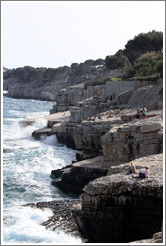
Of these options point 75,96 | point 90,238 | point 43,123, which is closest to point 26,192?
point 90,238

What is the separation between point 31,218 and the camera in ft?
52.8

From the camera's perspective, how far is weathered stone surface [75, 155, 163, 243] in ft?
41.0

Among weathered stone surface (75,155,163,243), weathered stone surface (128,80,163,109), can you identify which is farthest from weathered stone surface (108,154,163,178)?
weathered stone surface (128,80,163,109)

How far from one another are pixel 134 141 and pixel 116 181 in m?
6.38

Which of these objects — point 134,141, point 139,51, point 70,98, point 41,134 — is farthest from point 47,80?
point 134,141

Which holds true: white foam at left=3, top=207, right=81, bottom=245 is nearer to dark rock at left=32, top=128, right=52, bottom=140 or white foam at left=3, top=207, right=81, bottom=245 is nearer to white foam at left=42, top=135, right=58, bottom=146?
white foam at left=42, top=135, right=58, bottom=146

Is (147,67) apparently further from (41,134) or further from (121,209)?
(121,209)

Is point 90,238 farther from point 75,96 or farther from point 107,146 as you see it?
point 75,96

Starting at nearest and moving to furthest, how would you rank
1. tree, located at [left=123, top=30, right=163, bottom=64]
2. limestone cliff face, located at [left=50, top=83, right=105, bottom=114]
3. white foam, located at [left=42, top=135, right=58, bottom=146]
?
white foam, located at [left=42, top=135, right=58, bottom=146], limestone cliff face, located at [left=50, top=83, right=105, bottom=114], tree, located at [left=123, top=30, right=163, bottom=64]

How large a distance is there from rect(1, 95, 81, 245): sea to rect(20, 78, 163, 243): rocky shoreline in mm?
544

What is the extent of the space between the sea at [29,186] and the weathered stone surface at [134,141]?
2834mm

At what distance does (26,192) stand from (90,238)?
739 cm

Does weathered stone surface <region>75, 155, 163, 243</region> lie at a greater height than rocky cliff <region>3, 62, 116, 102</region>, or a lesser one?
lesser

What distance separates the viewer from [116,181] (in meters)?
13.1
